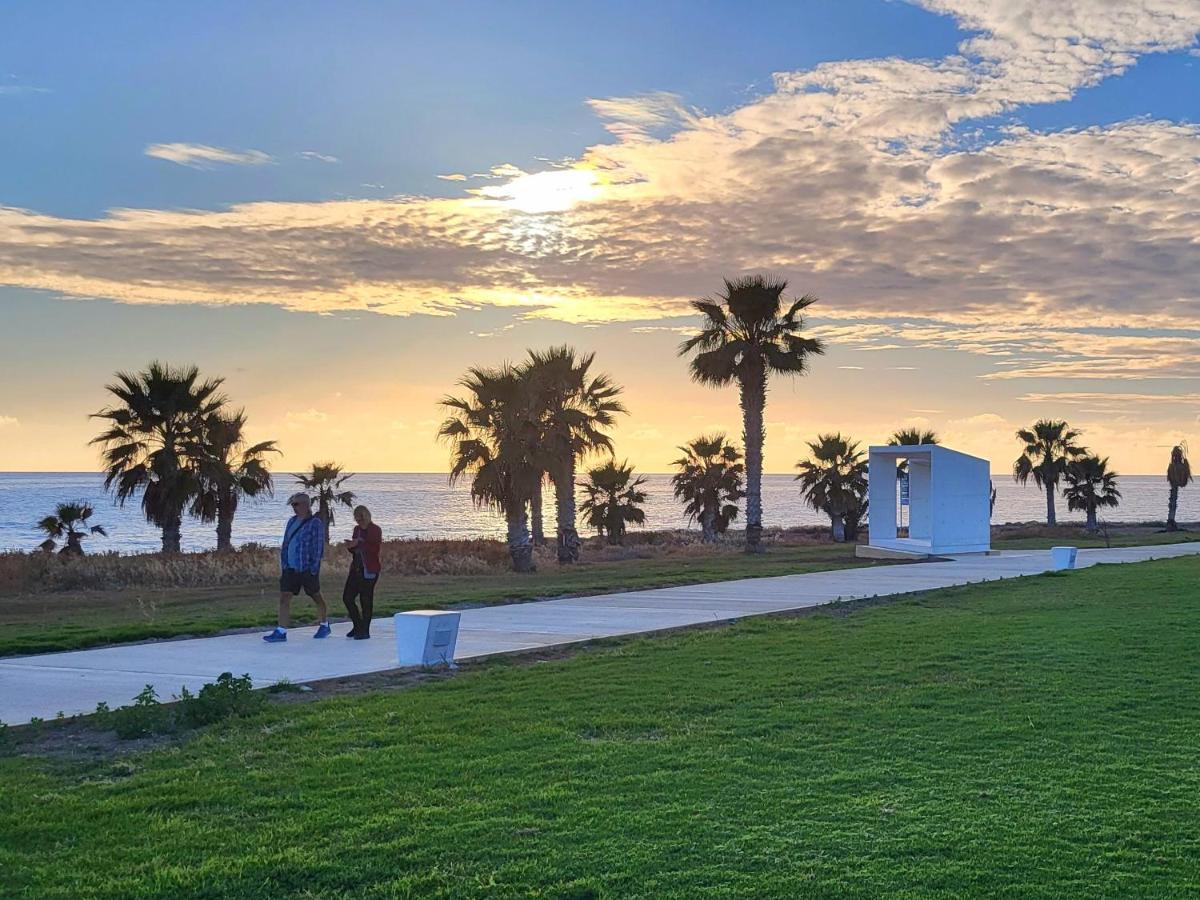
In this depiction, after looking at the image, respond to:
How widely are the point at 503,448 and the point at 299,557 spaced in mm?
17269

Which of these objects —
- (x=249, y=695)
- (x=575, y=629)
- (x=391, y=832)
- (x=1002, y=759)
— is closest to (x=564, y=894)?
(x=391, y=832)

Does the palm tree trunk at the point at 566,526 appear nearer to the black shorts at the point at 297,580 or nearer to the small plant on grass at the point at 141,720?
the black shorts at the point at 297,580

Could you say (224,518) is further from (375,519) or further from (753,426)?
(375,519)

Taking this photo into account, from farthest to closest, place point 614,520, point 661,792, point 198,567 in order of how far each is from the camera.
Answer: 1. point 614,520
2. point 198,567
3. point 661,792

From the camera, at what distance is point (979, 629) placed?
45.5 ft

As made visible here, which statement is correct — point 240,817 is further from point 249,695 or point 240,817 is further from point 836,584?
point 836,584

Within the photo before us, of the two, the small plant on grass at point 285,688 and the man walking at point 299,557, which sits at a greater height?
the man walking at point 299,557

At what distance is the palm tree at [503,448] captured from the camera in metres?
30.2

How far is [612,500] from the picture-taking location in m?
51.7

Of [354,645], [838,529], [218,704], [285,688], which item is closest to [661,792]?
[218,704]

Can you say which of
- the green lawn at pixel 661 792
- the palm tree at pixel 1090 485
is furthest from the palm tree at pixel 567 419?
the palm tree at pixel 1090 485

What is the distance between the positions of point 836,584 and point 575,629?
8.57 m

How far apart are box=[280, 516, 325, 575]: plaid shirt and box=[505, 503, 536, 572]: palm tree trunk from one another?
15896mm

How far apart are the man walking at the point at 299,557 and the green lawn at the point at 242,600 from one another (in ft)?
4.80
